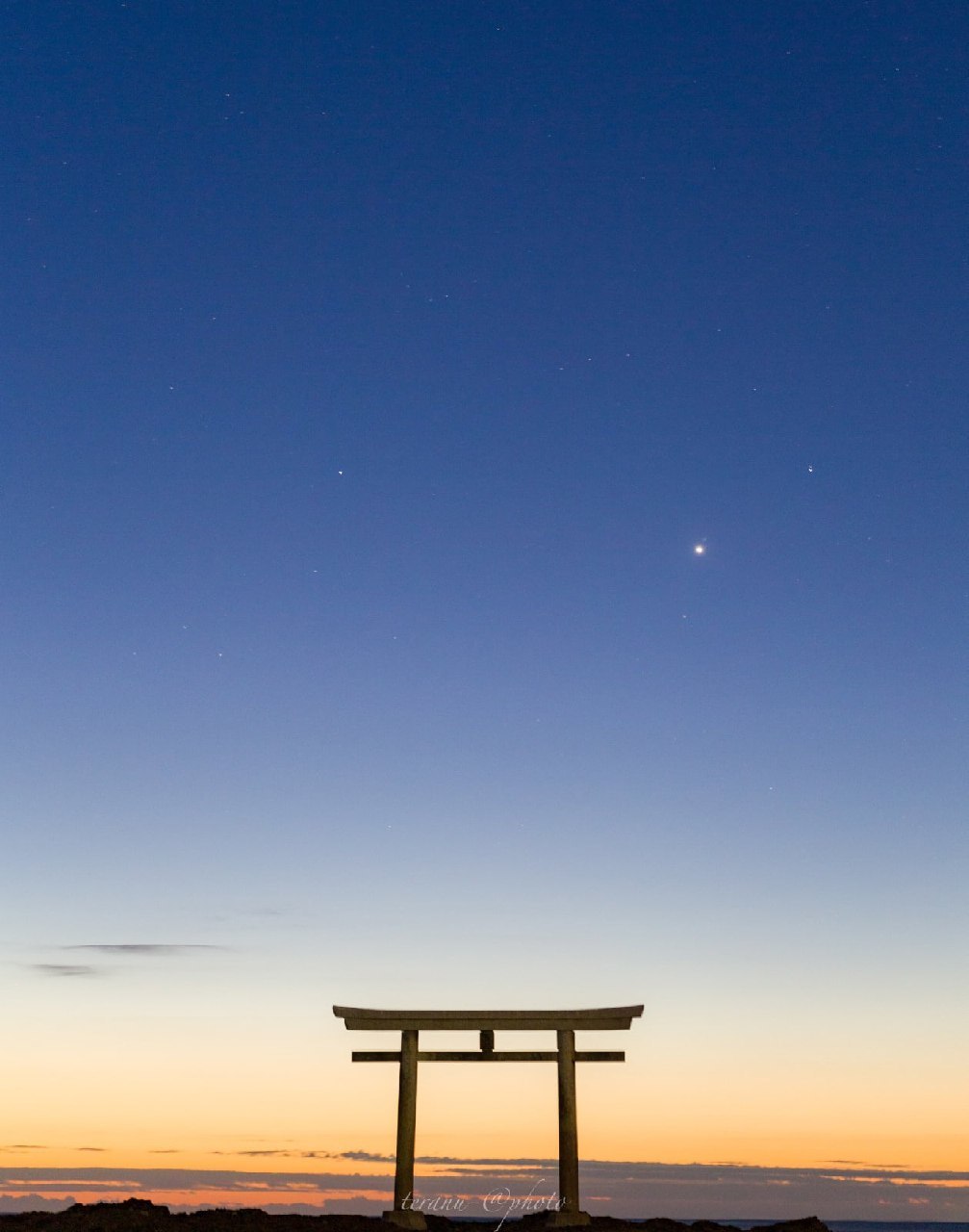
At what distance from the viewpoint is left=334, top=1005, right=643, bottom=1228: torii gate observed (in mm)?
19172

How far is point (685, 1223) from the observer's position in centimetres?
1820

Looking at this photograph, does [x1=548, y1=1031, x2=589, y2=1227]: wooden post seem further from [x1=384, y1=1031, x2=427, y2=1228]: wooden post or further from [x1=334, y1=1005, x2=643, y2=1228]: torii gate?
[x1=384, y1=1031, x2=427, y2=1228]: wooden post

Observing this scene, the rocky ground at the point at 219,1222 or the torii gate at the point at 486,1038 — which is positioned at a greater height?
the torii gate at the point at 486,1038

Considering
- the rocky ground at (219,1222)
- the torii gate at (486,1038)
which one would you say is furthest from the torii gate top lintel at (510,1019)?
the rocky ground at (219,1222)

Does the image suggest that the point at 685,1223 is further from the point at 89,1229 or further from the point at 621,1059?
the point at 89,1229

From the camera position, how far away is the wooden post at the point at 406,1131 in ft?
60.5

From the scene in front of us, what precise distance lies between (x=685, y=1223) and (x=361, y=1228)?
438 cm

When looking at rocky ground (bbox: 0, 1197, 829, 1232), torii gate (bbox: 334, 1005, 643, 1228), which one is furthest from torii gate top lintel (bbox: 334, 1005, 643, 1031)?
rocky ground (bbox: 0, 1197, 829, 1232)

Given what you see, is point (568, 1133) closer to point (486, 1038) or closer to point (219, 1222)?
point (486, 1038)

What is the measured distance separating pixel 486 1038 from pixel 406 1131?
1.71 m

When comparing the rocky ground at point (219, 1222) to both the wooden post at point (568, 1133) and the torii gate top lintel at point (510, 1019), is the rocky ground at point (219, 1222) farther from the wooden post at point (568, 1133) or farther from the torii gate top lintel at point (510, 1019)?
the torii gate top lintel at point (510, 1019)

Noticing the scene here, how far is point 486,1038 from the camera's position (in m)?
19.5

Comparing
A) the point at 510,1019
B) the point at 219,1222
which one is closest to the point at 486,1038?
the point at 510,1019

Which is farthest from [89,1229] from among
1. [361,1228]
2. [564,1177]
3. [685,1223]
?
[685,1223]
